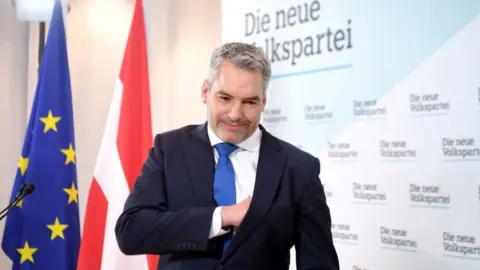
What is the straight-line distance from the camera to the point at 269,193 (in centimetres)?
145

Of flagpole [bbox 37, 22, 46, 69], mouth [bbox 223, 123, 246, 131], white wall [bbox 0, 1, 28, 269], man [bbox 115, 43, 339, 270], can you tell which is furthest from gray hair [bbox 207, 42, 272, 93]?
white wall [bbox 0, 1, 28, 269]

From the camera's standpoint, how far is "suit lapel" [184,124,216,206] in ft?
4.85

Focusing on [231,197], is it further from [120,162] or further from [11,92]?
[11,92]

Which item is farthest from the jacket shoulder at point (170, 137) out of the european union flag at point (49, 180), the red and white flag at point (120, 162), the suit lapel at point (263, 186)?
the european union flag at point (49, 180)

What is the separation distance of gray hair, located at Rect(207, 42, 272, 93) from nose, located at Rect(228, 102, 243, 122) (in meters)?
0.09

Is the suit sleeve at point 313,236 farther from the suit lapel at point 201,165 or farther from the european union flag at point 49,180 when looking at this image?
the european union flag at point 49,180

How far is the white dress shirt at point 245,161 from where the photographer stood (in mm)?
1526

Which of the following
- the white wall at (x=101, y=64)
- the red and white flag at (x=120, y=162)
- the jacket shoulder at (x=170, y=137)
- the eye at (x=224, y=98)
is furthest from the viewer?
the white wall at (x=101, y=64)

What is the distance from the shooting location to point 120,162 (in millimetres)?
3027

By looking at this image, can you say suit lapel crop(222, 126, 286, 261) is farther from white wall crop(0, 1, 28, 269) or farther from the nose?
white wall crop(0, 1, 28, 269)

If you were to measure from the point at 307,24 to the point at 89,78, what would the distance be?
171 centimetres

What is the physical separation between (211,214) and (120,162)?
1728mm

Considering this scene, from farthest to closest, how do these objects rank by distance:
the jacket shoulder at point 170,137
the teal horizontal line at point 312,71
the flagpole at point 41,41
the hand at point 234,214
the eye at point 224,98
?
the flagpole at point 41,41
the teal horizontal line at point 312,71
the jacket shoulder at point 170,137
the eye at point 224,98
the hand at point 234,214

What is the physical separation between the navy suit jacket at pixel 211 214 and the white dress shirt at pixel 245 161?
0.04 m
